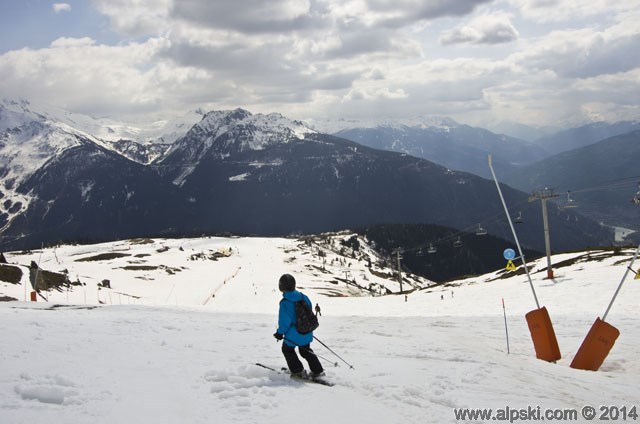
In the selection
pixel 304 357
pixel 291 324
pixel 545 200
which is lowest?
pixel 304 357

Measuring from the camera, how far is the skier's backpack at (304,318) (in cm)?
1116

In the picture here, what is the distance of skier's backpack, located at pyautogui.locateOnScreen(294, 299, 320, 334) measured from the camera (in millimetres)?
11156

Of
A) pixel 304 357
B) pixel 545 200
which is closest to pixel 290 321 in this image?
pixel 304 357

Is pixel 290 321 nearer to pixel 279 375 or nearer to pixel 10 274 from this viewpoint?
pixel 279 375

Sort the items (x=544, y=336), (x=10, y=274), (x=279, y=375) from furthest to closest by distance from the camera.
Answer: (x=10, y=274), (x=544, y=336), (x=279, y=375)

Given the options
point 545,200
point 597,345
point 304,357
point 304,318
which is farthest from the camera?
point 545,200

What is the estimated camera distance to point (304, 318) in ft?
36.8

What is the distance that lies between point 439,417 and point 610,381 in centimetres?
694

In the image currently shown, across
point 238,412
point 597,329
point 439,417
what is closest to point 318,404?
point 238,412

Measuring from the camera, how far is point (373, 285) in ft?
470

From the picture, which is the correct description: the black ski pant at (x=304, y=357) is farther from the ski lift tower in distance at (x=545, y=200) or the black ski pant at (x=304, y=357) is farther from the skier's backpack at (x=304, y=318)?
the ski lift tower in distance at (x=545, y=200)

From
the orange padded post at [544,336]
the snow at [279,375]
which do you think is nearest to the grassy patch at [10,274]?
the snow at [279,375]

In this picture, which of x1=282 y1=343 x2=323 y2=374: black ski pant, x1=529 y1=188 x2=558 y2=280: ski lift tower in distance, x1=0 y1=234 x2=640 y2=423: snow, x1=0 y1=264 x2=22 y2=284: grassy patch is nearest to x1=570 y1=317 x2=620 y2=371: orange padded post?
x1=0 y1=234 x2=640 y2=423: snow

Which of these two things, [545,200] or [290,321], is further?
[545,200]
